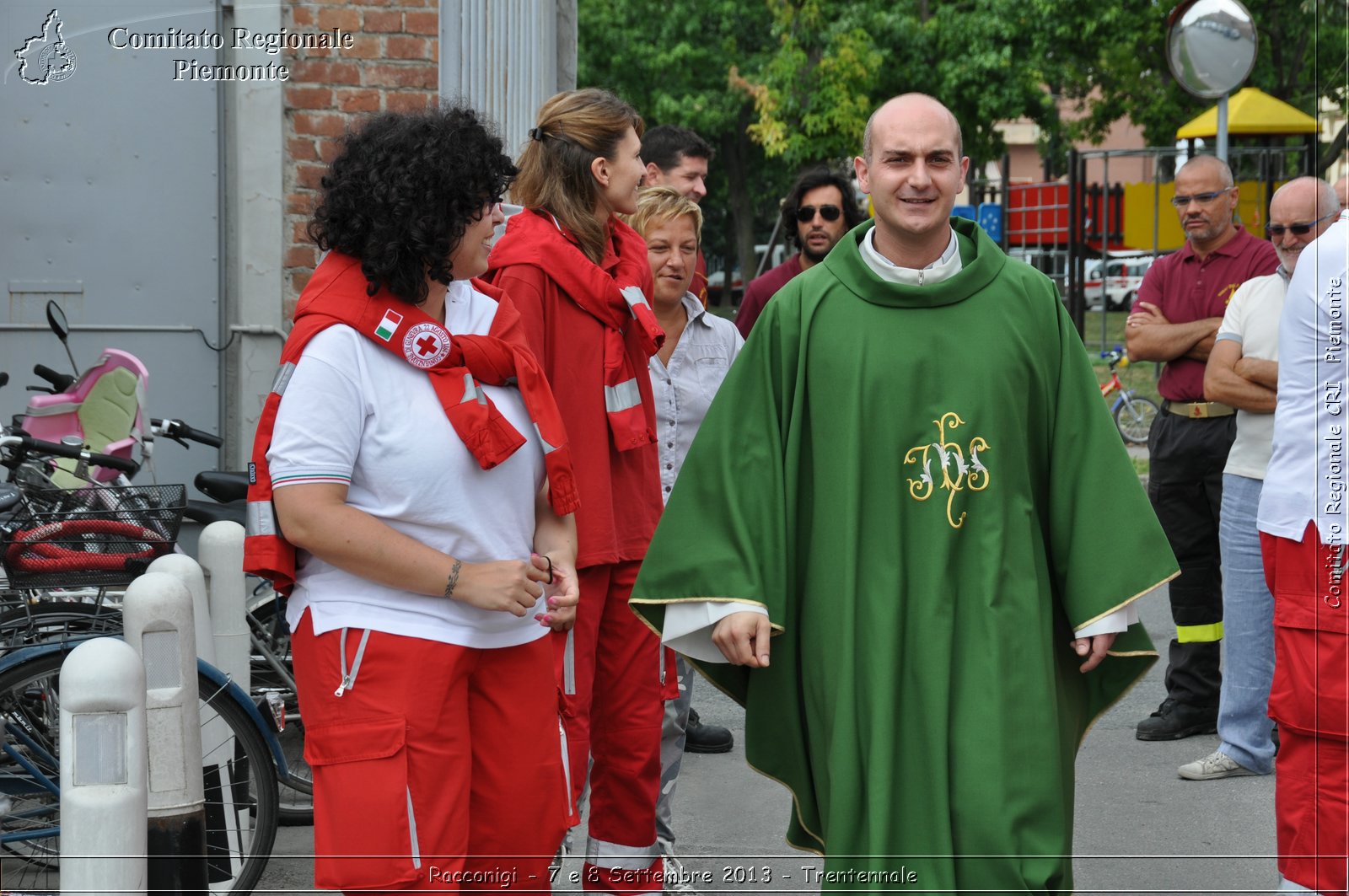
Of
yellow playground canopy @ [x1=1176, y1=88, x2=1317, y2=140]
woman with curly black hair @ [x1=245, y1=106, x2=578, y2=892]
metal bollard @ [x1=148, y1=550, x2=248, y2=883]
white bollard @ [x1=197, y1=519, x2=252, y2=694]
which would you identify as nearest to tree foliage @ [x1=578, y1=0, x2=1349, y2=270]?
yellow playground canopy @ [x1=1176, y1=88, x2=1317, y2=140]

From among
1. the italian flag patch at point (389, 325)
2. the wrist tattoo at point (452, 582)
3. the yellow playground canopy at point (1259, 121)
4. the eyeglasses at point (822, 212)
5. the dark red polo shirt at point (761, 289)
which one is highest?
the yellow playground canopy at point (1259, 121)

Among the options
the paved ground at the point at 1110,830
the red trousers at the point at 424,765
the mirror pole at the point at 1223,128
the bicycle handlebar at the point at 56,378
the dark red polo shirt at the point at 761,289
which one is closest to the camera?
the red trousers at the point at 424,765

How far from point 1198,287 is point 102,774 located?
16.4ft

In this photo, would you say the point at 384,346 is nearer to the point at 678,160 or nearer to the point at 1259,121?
the point at 678,160

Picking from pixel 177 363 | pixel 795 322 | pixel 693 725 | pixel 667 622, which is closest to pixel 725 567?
pixel 667 622

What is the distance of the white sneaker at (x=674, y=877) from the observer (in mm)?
4906

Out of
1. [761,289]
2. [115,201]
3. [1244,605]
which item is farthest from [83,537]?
[1244,605]

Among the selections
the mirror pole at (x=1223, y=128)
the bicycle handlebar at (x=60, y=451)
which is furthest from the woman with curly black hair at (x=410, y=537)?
the mirror pole at (x=1223, y=128)

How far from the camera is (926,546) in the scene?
343cm

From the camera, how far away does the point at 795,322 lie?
357 centimetres

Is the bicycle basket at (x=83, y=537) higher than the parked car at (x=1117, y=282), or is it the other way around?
the parked car at (x=1117, y=282)

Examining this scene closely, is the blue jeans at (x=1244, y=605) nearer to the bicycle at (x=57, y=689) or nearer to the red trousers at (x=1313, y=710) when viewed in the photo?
the red trousers at (x=1313, y=710)

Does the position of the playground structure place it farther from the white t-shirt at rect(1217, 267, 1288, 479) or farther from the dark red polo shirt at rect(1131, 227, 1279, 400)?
the white t-shirt at rect(1217, 267, 1288, 479)

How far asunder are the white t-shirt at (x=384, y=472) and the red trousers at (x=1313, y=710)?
91.1 inches
